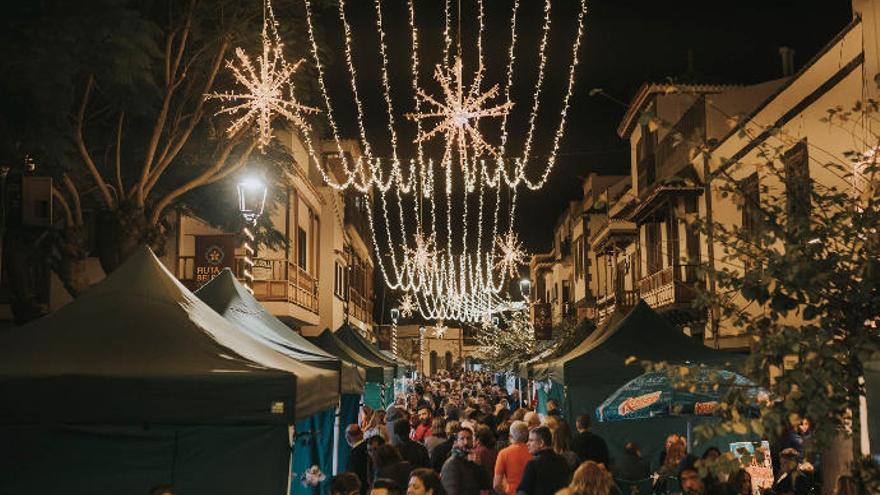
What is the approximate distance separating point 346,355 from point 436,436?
587 cm

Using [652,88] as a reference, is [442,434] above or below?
below

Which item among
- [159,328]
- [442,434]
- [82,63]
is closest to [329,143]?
[82,63]

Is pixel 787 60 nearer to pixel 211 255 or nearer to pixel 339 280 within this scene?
pixel 211 255

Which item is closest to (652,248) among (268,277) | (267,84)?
(268,277)

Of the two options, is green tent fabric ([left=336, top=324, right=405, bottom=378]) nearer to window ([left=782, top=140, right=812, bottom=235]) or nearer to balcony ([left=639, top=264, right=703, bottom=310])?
balcony ([left=639, top=264, right=703, bottom=310])

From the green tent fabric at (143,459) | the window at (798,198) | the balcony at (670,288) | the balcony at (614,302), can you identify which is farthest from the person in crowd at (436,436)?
the balcony at (614,302)

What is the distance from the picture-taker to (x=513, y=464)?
33.7 ft

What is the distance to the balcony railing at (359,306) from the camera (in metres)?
55.3

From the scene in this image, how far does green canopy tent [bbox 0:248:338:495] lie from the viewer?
6.95 metres

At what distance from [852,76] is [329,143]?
112ft

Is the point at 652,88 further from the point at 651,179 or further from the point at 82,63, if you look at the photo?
the point at 82,63

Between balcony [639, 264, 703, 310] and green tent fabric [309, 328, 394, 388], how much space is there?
440 inches

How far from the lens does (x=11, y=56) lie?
663 inches

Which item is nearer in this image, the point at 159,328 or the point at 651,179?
the point at 159,328
